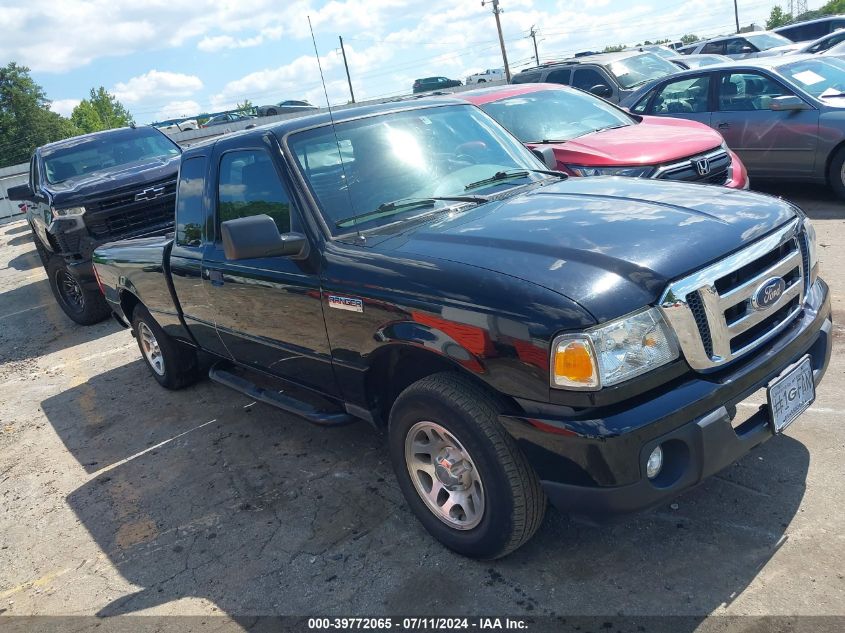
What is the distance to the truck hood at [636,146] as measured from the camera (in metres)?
6.75

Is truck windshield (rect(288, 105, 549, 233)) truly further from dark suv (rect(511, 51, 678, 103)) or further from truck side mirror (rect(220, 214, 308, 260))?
dark suv (rect(511, 51, 678, 103))

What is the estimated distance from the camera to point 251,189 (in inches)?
163

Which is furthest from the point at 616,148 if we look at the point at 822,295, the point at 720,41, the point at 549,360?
the point at 720,41

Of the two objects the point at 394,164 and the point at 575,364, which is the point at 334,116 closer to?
the point at 394,164

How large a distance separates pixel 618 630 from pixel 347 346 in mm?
1680

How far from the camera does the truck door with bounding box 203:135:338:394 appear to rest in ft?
12.3

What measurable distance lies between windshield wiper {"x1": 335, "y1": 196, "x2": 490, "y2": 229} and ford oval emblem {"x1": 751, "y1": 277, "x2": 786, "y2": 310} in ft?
4.60

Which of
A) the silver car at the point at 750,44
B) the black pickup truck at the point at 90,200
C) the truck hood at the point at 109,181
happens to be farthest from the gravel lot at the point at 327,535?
the silver car at the point at 750,44

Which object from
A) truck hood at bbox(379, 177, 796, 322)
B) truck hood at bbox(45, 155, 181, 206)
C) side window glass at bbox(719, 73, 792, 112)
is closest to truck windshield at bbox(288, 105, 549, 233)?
truck hood at bbox(379, 177, 796, 322)

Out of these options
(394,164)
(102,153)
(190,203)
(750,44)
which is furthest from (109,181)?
(750,44)

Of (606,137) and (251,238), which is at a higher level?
(251,238)

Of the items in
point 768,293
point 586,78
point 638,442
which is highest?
point 586,78

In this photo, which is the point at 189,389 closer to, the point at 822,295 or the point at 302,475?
the point at 302,475

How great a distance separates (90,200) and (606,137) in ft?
→ 18.9
